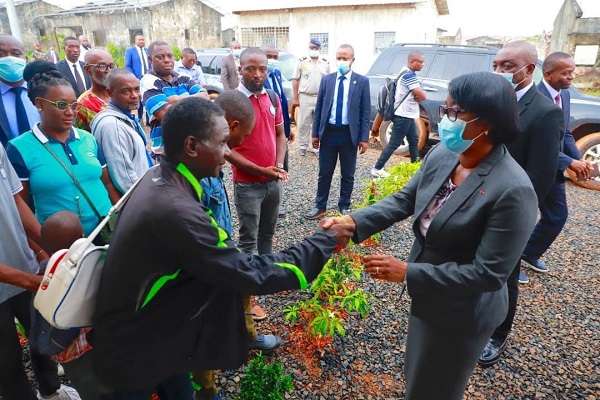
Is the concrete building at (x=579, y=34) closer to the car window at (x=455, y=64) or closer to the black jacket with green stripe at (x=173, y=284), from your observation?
the car window at (x=455, y=64)

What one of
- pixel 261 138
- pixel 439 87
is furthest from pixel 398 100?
pixel 261 138

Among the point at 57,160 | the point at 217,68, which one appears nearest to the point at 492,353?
the point at 57,160

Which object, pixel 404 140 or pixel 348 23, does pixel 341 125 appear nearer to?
pixel 404 140

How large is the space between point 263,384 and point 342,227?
1.17m

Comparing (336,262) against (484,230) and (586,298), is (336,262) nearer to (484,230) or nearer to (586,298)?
(484,230)

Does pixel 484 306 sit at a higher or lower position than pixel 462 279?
lower

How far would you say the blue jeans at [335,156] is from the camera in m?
5.33

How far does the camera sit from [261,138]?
3469 mm

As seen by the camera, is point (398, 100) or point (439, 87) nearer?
point (398, 100)

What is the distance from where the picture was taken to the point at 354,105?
207 inches

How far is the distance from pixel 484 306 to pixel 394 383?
130cm

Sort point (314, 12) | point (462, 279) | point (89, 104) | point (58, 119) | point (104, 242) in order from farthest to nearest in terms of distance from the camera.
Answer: point (314, 12)
point (89, 104)
point (58, 119)
point (104, 242)
point (462, 279)

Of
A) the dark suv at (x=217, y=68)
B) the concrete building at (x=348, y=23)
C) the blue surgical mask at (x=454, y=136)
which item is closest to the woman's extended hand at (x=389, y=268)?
the blue surgical mask at (x=454, y=136)

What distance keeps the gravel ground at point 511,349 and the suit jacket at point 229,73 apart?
506cm
